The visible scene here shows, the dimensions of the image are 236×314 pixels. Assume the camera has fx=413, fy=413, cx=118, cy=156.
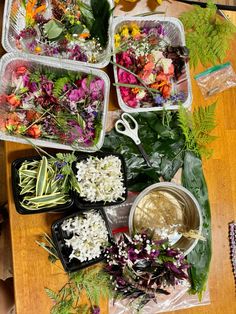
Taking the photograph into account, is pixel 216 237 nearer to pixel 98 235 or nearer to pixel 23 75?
pixel 98 235

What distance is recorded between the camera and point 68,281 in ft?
3.73

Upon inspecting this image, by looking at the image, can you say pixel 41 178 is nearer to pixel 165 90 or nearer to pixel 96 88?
pixel 96 88

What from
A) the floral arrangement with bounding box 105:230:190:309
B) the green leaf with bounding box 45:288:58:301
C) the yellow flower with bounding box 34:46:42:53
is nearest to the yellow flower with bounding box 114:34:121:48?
the yellow flower with bounding box 34:46:42:53

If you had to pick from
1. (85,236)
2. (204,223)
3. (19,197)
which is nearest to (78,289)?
(85,236)

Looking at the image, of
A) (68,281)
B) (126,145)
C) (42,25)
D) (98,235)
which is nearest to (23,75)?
(42,25)

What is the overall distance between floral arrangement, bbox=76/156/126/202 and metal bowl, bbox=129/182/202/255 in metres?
0.10

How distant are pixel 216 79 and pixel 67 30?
49 cm

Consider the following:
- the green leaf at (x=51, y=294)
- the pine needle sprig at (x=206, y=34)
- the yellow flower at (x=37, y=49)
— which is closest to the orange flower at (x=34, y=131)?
the yellow flower at (x=37, y=49)

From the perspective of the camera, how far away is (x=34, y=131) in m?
1.09

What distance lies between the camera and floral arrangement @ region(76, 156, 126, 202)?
1.02m

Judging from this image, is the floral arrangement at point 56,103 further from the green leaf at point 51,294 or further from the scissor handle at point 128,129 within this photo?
the green leaf at point 51,294

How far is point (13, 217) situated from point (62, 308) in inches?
11.0

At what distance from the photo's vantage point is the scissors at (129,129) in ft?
3.91

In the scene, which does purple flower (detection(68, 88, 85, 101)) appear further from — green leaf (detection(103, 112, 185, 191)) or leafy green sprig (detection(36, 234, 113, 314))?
leafy green sprig (detection(36, 234, 113, 314))
